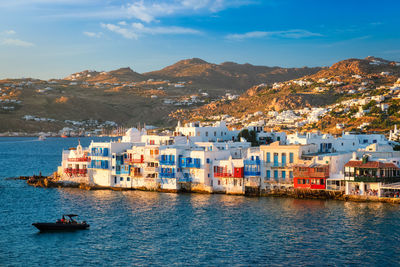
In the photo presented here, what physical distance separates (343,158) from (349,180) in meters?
4.94

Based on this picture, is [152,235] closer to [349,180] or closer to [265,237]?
[265,237]

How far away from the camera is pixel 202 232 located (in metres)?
48.5

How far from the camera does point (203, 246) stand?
4419 centimetres

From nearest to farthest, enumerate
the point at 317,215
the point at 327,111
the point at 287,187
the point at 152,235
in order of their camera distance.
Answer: the point at 152,235 < the point at 317,215 < the point at 287,187 < the point at 327,111

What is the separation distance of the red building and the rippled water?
267 cm

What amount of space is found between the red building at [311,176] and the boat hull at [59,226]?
995 inches

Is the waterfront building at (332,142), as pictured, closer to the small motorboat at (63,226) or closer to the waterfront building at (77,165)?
the waterfront building at (77,165)

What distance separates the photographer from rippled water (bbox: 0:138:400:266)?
134 feet

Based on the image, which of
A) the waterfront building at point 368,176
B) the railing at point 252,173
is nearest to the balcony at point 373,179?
the waterfront building at point 368,176

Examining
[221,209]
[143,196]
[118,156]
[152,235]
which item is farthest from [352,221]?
[118,156]

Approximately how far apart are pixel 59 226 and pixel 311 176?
28577 millimetres

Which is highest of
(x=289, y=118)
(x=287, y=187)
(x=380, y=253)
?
(x=289, y=118)

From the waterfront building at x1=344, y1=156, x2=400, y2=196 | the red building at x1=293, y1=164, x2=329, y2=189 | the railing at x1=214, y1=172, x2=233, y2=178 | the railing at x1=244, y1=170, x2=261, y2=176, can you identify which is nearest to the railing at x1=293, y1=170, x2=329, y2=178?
the red building at x1=293, y1=164, x2=329, y2=189

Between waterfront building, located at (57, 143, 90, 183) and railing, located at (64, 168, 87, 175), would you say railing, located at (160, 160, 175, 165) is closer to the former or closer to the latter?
waterfront building, located at (57, 143, 90, 183)
